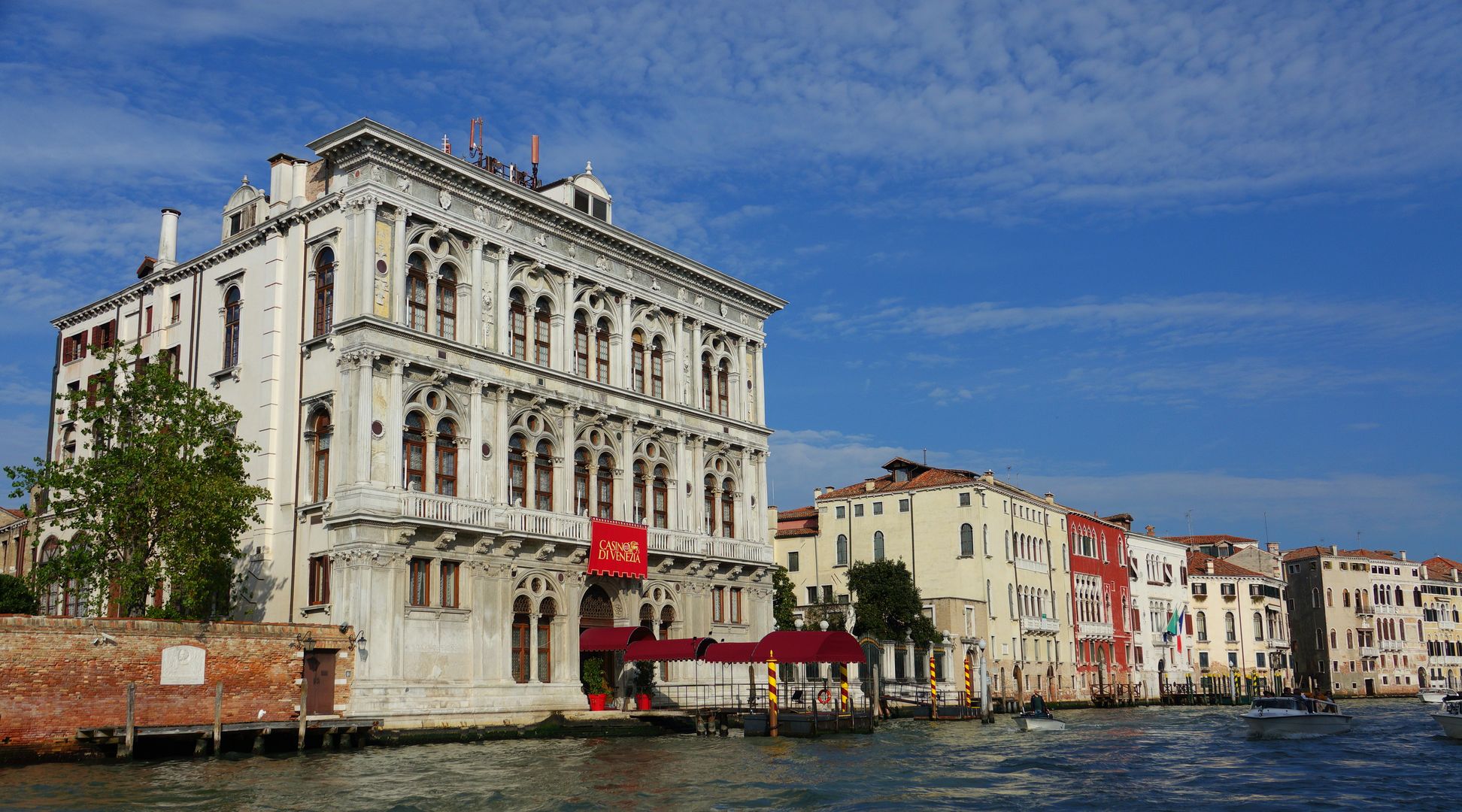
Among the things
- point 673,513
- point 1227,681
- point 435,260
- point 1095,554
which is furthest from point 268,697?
point 1227,681

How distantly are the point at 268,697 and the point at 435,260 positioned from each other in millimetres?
12301

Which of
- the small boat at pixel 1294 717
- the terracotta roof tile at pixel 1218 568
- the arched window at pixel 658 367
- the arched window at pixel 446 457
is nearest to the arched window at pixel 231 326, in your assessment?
the arched window at pixel 446 457

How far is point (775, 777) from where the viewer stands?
27.0 m

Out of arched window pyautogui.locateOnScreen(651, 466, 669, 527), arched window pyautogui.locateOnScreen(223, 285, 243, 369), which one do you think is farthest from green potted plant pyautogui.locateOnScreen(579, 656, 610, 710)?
arched window pyautogui.locateOnScreen(223, 285, 243, 369)

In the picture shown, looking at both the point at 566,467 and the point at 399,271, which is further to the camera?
the point at 566,467

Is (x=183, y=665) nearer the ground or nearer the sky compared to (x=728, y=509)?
nearer the ground

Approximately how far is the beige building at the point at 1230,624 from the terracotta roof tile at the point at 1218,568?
5cm

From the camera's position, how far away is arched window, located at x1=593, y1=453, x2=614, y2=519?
41.2 m

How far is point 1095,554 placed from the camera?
77.4 meters

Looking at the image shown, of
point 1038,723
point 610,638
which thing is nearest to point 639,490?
point 610,638

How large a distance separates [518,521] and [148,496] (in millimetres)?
9606

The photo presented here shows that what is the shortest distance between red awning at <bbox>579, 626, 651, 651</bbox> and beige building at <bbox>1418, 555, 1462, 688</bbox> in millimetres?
86075

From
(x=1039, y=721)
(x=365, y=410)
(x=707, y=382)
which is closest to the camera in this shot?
(x=365, y=410)

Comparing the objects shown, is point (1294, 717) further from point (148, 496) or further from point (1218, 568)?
point (1218, 568)
